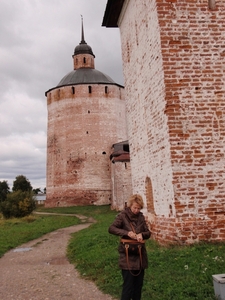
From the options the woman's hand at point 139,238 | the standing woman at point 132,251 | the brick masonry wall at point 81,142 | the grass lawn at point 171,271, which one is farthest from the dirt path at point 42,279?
the brick masonry wall at point 81,142

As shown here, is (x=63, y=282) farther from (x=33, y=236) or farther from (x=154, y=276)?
(x=33, y=236)

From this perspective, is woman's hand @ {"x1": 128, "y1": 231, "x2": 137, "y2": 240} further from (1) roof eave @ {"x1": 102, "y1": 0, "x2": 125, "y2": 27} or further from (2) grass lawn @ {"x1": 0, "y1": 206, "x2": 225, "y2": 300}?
A: (1) roof eave @ {"x1": 102, "y1": 0, "x2": 125, "y2": 27}

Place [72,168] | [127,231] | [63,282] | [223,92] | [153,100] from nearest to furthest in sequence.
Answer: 1. [127,231]
2. [63,282]
3. [223,92]
4. [153,100]
5. [72,168]

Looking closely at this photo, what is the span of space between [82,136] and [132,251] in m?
28.8

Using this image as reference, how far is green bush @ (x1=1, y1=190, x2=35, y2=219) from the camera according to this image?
68.1 feet

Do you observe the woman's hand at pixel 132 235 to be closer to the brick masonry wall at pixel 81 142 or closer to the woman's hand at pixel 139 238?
the woman's hand at pixel 139 238

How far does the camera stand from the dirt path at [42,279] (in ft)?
15.0

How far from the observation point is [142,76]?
785cm

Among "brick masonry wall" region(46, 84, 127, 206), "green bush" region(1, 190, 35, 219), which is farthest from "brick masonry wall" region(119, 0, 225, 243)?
"brick masonry wall" region(46, 84, 127, 206)

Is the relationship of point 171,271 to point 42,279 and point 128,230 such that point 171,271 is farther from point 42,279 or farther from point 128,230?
point 42,279

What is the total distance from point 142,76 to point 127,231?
528 cm

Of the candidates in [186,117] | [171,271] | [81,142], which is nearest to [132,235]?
[171,271]

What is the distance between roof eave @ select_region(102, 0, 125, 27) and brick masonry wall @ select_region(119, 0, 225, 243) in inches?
93.2

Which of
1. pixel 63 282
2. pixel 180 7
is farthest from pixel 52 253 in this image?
pixel 180 7
